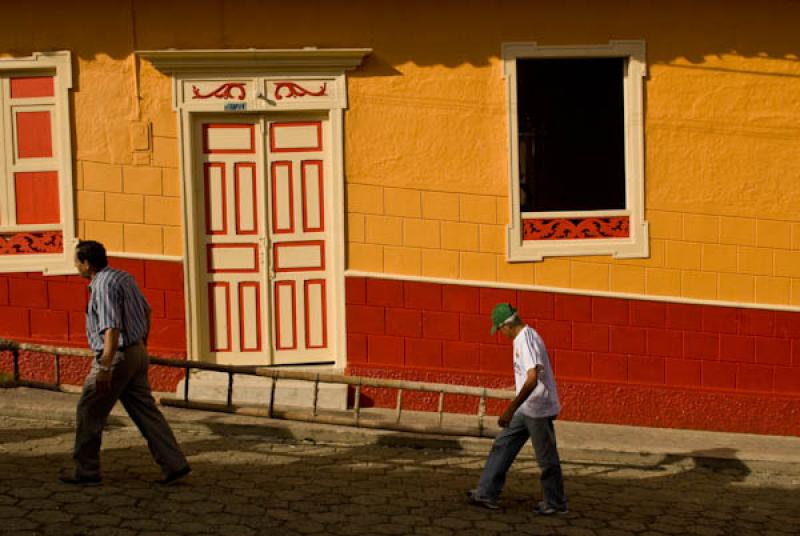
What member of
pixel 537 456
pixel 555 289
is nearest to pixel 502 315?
pixel 537 456

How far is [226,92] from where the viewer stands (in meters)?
11.0

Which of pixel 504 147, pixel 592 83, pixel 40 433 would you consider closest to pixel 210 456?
pixel 40 433

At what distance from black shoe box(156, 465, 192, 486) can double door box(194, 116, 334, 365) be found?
314cm

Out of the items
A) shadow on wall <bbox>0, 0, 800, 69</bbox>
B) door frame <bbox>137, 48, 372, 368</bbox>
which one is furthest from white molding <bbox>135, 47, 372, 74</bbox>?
shadow on wall <bbox>0, 0, 800, 69</bbox>

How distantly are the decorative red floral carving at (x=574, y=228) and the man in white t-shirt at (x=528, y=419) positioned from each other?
345cm

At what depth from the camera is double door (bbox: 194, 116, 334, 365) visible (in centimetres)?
1118

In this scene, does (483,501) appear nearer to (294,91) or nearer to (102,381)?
(102,381)

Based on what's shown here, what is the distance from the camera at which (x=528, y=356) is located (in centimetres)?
778

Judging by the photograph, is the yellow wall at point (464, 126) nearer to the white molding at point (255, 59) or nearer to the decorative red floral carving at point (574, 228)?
the white molding at point (255, 59)

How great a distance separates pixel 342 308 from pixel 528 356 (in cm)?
363

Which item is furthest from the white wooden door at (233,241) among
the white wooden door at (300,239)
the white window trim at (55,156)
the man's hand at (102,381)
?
the man's hand at (102,381)

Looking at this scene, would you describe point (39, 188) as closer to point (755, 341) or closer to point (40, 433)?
point (40, 433)

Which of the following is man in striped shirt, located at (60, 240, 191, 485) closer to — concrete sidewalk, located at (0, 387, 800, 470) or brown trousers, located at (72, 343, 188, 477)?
brown trousers, located at (72, 343, 188, 477)

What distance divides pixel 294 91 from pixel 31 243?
267 centimetres
